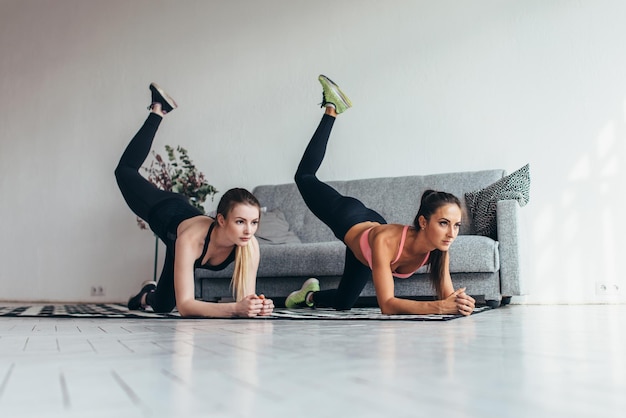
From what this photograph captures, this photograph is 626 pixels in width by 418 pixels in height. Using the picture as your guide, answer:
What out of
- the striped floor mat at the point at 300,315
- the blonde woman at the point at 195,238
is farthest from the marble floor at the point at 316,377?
the blonde woman at the point at 195,238

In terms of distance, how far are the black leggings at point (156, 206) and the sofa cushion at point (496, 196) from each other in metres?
1.77

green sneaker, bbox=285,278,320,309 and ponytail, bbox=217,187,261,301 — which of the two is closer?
ponytail, bbox=217,187,261,301

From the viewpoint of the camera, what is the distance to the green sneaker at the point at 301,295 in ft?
11.5

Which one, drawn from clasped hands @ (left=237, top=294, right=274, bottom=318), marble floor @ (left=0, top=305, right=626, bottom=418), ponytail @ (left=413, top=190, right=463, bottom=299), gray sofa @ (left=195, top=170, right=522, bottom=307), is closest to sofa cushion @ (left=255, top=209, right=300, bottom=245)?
gray sofa @ (left=195, top=170, right=522, bottom=307)

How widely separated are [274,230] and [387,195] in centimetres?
87

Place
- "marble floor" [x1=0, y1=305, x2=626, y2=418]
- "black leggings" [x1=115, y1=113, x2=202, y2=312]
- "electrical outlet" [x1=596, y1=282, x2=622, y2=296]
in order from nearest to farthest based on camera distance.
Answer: "marble floor" [x1=0, y1=305, x2=626, y2=418]
"black leggings" [x1=115, y1=113, x2=202, y2=312]
"electrical outlet" [x1=596, y1=282, x2=622, y2=296]

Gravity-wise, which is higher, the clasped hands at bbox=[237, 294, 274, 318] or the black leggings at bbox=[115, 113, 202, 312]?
the black leggings at bbox=[115, 113, 202, 312]

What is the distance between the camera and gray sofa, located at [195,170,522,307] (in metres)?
3.41

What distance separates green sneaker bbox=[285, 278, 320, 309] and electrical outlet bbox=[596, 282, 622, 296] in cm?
203

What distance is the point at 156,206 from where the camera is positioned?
119 inches

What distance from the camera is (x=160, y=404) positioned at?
1.99ft

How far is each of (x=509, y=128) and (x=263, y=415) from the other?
14.2ft

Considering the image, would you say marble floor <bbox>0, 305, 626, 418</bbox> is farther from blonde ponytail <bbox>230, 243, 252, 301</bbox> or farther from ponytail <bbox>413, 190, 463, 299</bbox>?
blonde ponytail <bbox>230, 243, 252, 301</bbox>

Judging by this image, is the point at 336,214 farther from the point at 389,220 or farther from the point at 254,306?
the point at 389,220
